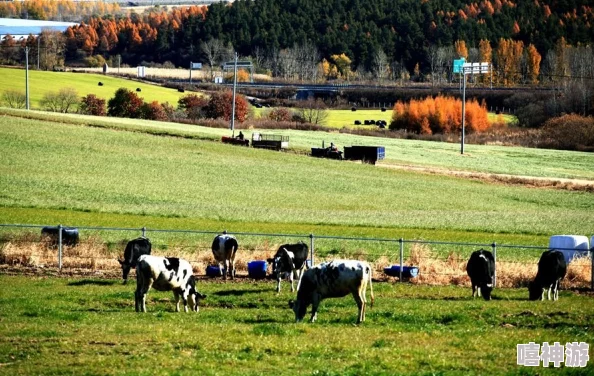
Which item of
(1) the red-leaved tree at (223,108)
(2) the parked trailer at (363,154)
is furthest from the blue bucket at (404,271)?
(1) the red-leaved tree at (223,108)

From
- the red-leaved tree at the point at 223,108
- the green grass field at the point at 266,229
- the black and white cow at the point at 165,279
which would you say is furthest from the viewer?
the red-leaved tree at the point at 223,108

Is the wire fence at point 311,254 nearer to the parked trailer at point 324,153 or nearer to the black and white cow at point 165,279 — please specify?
the black and white cow at point 165,279

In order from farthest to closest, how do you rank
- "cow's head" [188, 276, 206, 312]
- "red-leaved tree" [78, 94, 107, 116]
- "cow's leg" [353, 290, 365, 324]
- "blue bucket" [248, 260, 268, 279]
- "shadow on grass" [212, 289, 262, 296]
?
1. "red-leaved tree" [78, 94, 107, 116]
2. "blue bucket" [248, 260, 268, 279]
3. "shadow on grass" [212, 289, 262, 296]
4. "cow's head" [188, 276, 206, 312]
5. "cow's leg" [353, 290, 365, 324]

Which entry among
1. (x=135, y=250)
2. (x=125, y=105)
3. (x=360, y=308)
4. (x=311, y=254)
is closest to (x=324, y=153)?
(x=125, y=105)

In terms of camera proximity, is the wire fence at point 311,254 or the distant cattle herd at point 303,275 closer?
the distant cattle herd at point 303,275

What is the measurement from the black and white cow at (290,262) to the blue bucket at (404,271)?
2.89 metres

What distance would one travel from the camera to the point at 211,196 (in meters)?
63.4

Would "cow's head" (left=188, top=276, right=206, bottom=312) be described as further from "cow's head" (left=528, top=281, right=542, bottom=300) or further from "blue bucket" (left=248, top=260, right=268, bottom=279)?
"cow's head" (left=528, top=281, right=542, bottom=300)

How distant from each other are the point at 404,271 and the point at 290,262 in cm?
411

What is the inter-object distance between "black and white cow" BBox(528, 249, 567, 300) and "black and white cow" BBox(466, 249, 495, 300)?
4.08ft

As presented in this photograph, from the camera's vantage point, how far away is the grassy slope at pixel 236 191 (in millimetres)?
53219

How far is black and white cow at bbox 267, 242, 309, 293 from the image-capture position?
1267 inches

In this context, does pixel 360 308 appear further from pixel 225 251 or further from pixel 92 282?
pixel 92 282

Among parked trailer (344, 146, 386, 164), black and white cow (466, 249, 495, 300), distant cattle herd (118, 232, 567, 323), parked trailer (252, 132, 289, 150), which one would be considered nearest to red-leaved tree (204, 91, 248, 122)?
parked trailer (252, 132, 289, 150)
